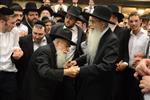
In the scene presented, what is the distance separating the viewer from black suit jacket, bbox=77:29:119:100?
4.54m

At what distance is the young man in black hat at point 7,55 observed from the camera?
5496 mm

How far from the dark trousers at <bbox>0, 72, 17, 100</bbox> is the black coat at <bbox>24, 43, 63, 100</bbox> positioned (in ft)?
2.85

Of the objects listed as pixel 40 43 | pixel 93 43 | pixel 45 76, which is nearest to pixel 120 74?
pixel 40 43

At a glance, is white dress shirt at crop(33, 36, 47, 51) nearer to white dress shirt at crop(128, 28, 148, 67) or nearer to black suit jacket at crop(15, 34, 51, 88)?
black suit jacket at crop(15, 34, 51, 88)

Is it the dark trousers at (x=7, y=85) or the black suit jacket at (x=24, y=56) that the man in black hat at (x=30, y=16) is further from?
the dark trousers at (x=7, y=85)

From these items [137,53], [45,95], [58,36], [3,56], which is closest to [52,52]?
[58,36]

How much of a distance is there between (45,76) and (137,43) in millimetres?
2611

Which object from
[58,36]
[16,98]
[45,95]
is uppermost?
[58,36]

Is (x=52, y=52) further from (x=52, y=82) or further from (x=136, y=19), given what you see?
(x=136, y=19)

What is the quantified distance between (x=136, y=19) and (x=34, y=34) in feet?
6.47

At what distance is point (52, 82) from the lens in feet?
15.2

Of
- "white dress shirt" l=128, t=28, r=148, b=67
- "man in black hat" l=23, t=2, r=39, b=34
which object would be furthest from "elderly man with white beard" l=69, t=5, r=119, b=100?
"man in black hat" l=23, t=2, r=39, b=34

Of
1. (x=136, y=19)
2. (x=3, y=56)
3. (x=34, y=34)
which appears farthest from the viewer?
(x=136, y=19)

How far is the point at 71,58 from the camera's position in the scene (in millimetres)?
5988
